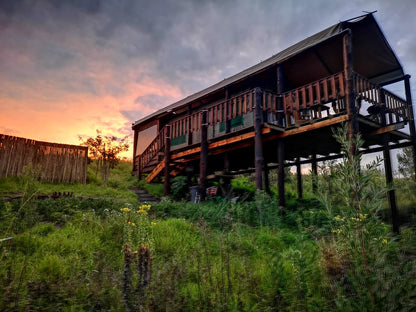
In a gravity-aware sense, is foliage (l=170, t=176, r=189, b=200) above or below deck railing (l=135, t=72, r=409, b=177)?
below

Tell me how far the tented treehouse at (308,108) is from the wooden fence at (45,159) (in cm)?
375

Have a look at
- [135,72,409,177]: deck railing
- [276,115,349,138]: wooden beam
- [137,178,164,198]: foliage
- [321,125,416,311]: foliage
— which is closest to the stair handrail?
[137,178,164,198]: foliage

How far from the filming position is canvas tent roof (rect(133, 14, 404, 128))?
8398 mm

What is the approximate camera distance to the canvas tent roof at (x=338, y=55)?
840 cm

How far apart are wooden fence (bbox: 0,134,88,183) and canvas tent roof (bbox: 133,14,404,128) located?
24.7ft

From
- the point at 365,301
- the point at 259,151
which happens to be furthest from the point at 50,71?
the point at 365,301

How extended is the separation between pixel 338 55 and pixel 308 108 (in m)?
2.79

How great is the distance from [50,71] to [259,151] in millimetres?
6672

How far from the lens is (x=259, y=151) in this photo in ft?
26.7

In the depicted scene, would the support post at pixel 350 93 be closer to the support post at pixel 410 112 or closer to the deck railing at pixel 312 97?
the deck railing at pixel 312 97

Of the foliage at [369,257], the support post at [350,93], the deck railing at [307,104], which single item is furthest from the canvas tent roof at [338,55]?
the foliage at [369,257]

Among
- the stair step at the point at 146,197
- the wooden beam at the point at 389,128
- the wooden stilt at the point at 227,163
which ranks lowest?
the stair step at the point at 146,197

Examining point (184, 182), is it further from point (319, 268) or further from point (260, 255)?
point (319, 268)

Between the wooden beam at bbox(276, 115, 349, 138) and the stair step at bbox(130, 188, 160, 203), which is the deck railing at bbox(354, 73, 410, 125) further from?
the stair step at bbox(130, 188, 160, 203)
